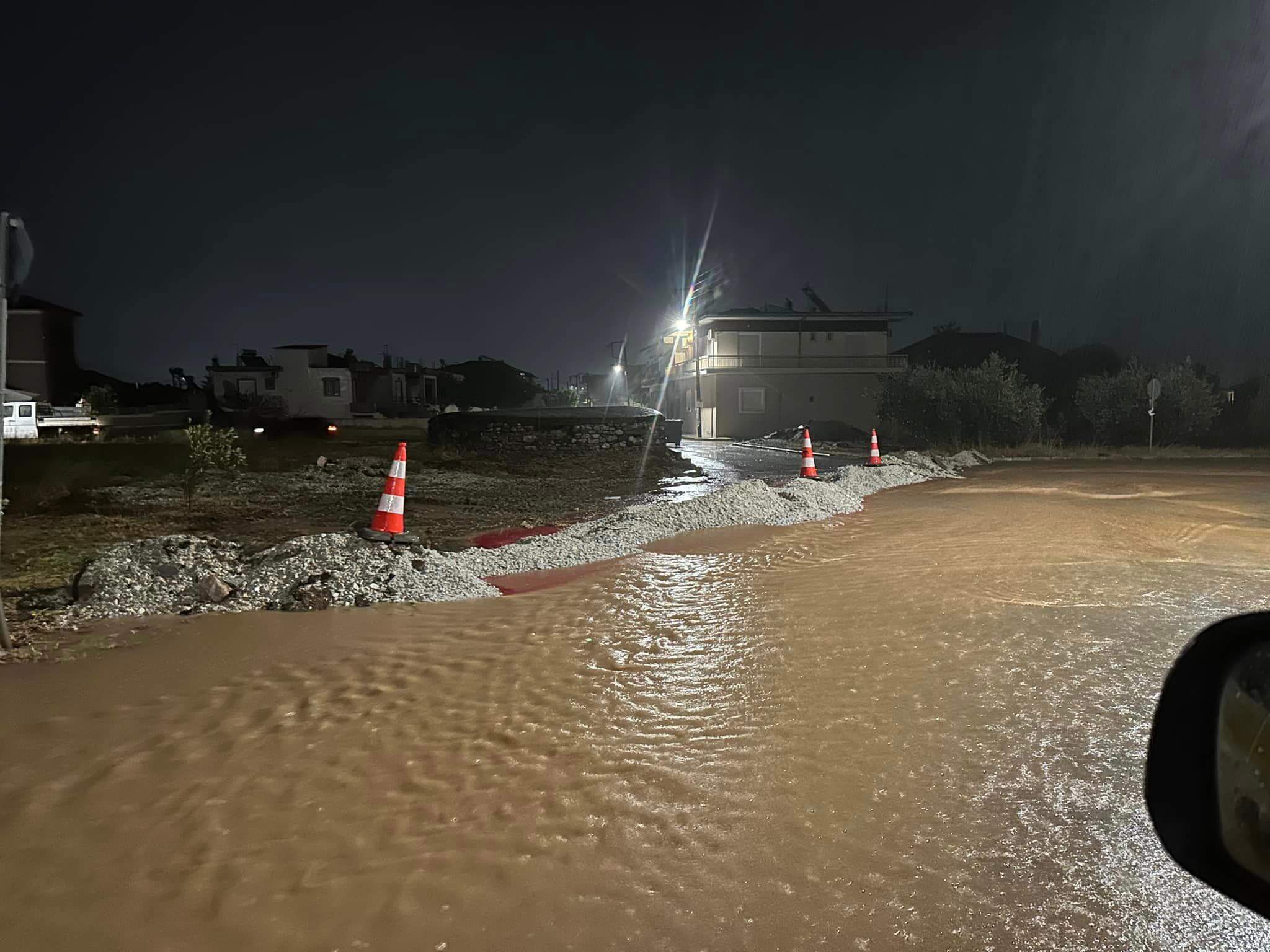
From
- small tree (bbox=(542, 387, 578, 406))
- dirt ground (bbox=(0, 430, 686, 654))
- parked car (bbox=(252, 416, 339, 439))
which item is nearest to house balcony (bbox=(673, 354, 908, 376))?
small tree (bbox=(542, 387, 578, 406))

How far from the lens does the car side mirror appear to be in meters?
1.36

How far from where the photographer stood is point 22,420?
1262 inches

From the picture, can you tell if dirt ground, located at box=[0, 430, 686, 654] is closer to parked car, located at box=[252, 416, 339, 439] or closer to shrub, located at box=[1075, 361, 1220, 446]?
parked car, located at box=[252, 416, 339, 439]

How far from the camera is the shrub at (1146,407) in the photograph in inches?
1278

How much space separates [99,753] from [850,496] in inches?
420

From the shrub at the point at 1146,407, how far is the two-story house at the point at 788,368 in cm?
1199

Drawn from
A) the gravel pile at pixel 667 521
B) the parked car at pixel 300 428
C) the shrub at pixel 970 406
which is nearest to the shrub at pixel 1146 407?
the shrub at pixel 970 406

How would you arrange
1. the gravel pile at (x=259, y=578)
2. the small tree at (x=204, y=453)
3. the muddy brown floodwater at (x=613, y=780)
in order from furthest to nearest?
the small tree at (x=204, y=453)
the gravel pile at (x=259, y=578)
the muddy brown floodwater at (x=613, y=780)

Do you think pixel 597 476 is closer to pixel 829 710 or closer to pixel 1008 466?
pixel 1008 466

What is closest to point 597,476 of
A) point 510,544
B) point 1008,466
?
point 510,544

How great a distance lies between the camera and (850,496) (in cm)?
1274

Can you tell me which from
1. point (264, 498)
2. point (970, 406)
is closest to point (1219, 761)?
point (264, 498)

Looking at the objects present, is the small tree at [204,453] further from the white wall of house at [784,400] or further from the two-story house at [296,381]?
the two-story house at [296,381]

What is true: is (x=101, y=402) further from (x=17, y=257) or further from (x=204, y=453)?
(x=17, y=257)
